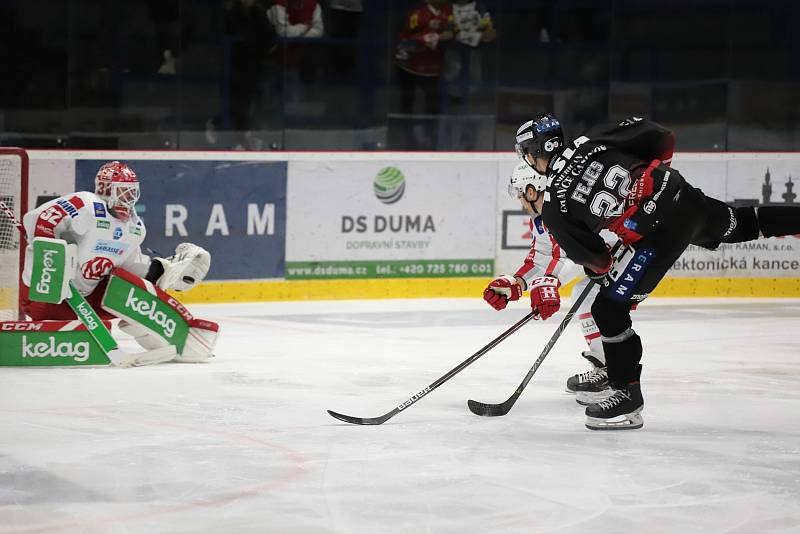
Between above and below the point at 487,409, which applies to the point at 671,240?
above

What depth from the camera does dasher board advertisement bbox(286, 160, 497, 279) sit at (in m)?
8.92

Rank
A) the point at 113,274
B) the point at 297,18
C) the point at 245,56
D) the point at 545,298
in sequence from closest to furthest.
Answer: the point at 545,298, the point at 113,274, the point at 245,56, the point at 297,18

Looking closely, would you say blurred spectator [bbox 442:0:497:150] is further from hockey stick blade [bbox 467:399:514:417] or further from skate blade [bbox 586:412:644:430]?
skate blade [bbox 586:412:644:430]

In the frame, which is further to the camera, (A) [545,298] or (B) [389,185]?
(B) [389,185]

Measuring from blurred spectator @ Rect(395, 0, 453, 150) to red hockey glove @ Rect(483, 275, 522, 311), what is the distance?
192 inches

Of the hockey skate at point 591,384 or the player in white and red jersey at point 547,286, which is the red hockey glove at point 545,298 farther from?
the hockey skate at point 591,384

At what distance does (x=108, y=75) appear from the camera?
8977 mm

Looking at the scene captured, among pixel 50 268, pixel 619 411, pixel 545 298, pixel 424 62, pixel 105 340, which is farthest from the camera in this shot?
pixel 424 62

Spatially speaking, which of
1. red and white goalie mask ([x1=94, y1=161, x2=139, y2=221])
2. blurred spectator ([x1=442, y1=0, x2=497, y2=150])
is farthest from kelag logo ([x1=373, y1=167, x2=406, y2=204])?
red and white goalie mask ([x1=94, y1=161, x2=139, y2=221])

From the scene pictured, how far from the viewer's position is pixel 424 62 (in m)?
9.94

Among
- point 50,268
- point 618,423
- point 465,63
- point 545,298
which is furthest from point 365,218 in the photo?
point 618,423

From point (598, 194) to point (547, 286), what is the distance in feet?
1.99

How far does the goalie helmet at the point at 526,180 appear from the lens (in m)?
5.17

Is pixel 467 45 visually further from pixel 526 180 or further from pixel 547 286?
pixel 547 286
